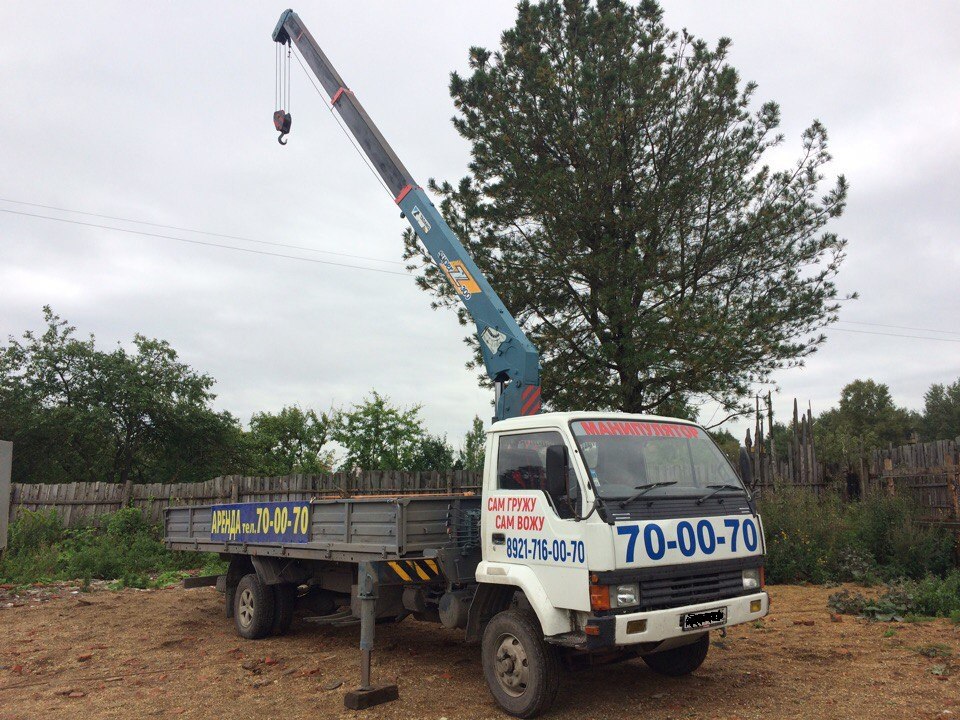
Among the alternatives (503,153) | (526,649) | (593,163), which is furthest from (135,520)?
(526,649)

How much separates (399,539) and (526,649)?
5.14 ft

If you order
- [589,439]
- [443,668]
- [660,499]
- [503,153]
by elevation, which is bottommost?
[443,668]

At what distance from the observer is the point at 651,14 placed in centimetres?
1450

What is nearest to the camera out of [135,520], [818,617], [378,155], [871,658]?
[871,658]

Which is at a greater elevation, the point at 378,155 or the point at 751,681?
the point at 378,155

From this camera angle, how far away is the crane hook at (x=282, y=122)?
13.8m

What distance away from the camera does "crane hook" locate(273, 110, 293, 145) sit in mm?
13828

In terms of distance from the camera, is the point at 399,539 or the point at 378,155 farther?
the point at 378,155

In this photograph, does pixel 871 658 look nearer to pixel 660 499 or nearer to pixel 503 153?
pixel 660 499

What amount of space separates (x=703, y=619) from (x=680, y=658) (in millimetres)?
1341

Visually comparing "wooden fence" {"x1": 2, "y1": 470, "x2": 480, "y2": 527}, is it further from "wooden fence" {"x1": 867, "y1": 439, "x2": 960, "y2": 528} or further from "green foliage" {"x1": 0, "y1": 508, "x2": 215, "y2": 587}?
"wooden fence" {"x1": 867, "y1": 439, "x2": 960, "y2": 528}

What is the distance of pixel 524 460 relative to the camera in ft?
20.0

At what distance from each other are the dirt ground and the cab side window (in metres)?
1.75

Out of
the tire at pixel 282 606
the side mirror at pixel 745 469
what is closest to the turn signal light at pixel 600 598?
the side mirror at pixel 745 469
